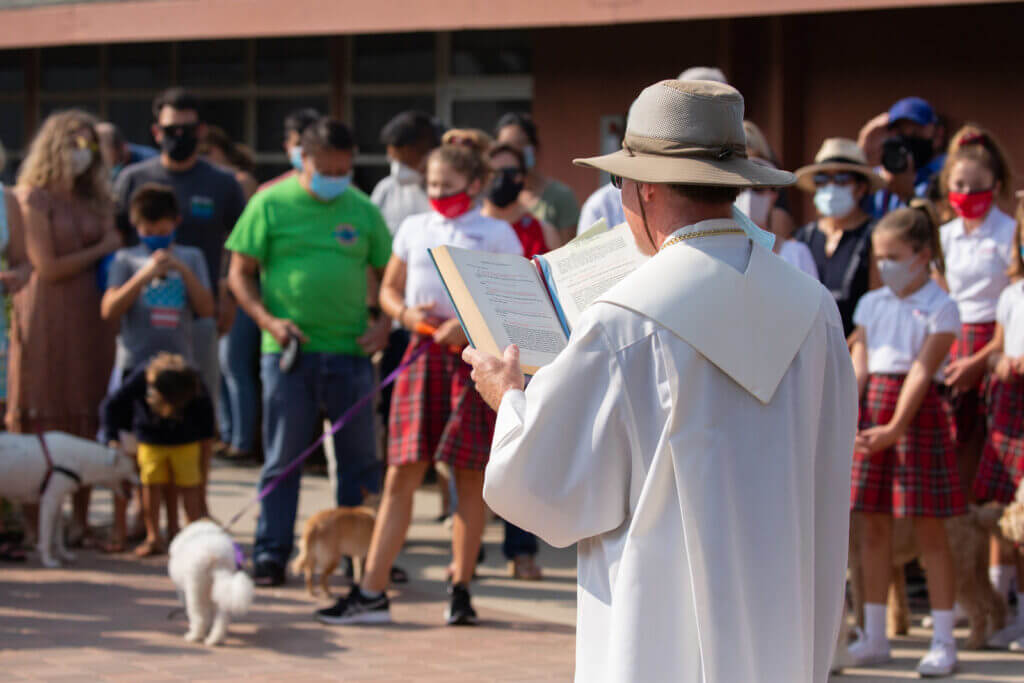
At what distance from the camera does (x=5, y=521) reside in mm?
7859

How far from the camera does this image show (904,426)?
19.4 ft

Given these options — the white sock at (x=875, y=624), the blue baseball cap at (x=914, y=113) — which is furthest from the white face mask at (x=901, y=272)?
the blue baseball cap at (x=914, y=113)

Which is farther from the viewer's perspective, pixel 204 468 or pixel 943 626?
pixel 204 468

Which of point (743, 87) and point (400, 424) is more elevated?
point (743, 87)

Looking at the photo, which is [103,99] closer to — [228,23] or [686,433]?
[228,23]

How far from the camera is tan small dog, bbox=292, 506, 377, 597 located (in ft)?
22.2

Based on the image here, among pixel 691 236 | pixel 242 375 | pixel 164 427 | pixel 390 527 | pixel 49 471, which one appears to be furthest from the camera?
pixel 242 375

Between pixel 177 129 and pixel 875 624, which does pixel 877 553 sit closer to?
pixel 875 624

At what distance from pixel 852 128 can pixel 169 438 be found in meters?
5.13

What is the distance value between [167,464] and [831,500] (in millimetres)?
5287

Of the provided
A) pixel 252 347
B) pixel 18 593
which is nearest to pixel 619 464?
pixel 18 593

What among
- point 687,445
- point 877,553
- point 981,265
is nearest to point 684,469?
point 687,445

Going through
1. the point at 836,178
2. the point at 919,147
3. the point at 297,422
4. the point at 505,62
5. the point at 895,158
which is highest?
the point at 505,62

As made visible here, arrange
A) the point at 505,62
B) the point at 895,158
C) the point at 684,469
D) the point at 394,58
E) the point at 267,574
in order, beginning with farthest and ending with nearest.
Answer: the point at 394,58 < the point at 505,62 < the point at 895,158 < the point at 267,574 < the point at 684,469
